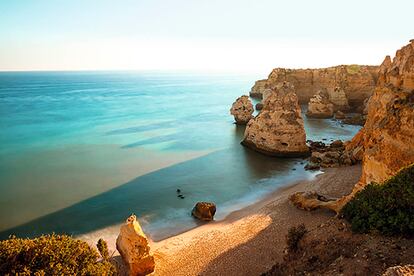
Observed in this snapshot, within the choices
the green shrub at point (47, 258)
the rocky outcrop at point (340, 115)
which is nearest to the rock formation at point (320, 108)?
the rocky outcrop at point (340, 115)

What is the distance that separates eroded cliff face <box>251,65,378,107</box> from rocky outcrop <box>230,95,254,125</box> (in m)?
7.98

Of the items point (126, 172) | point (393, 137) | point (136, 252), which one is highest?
point (393, 137)

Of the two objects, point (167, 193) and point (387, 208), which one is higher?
point (387, 208)

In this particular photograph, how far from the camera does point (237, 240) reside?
15.3m

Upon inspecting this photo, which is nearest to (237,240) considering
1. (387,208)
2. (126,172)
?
(387,208)

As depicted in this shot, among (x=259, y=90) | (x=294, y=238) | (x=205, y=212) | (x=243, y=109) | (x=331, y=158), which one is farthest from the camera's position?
(x=259, y=90)

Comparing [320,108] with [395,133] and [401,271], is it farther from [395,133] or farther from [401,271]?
[401,271]

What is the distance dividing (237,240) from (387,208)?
301 inches

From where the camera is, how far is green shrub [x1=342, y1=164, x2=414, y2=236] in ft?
28.6

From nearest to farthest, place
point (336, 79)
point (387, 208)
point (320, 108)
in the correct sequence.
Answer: point (387, 208)
point (320, 108)
point (336, 79)

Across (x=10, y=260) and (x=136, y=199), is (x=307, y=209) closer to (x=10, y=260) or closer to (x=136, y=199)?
(x=136, y=199)

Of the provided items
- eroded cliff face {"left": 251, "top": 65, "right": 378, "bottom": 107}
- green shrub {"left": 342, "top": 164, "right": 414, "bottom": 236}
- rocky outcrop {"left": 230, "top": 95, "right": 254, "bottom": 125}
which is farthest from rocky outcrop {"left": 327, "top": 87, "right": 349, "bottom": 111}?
green shrub {"left": 342, "top": 164, "right": 414, "bottom": 236}

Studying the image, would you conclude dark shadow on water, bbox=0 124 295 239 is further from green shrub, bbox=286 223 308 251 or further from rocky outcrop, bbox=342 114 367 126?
rocky outcrop, bbox=342 114 367 126

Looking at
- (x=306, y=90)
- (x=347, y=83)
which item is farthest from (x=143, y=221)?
(x=306, y=90)
